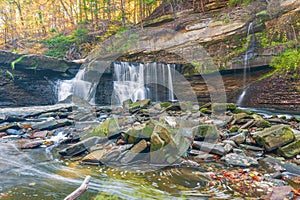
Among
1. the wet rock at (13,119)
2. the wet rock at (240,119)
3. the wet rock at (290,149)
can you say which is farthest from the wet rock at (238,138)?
the wet rock at (13,119)

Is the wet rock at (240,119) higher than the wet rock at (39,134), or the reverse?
the wet rock at (240,119)

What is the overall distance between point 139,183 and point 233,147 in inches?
86.3

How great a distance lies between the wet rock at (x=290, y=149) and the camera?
144 inches

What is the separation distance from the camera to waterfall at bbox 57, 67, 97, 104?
13.6 m

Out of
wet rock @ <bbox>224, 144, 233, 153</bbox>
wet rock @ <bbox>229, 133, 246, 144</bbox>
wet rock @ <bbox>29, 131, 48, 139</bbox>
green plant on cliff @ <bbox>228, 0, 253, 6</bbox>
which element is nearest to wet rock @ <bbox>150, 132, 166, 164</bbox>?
wet rock @ <bbox>224, 144, 233, 153</bbox>

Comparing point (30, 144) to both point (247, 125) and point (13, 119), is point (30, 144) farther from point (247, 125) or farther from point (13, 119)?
point (247, 125)

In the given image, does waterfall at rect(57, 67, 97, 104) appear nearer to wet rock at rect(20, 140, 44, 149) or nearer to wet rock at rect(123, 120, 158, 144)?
wet rock at rect(20, 140, 44, 149)

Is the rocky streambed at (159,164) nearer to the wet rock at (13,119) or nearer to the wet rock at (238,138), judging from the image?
the wet rock at (238,138)

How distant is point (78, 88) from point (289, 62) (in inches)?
458

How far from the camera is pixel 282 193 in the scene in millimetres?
2424

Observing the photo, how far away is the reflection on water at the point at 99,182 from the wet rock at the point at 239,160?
1.83 feet

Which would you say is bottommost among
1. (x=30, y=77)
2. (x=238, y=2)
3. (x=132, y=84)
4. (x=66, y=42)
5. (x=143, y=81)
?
(x=132, y=84)

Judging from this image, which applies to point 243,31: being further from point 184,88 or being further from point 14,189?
point 14,189

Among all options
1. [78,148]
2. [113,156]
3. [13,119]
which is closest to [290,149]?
[113,156]
